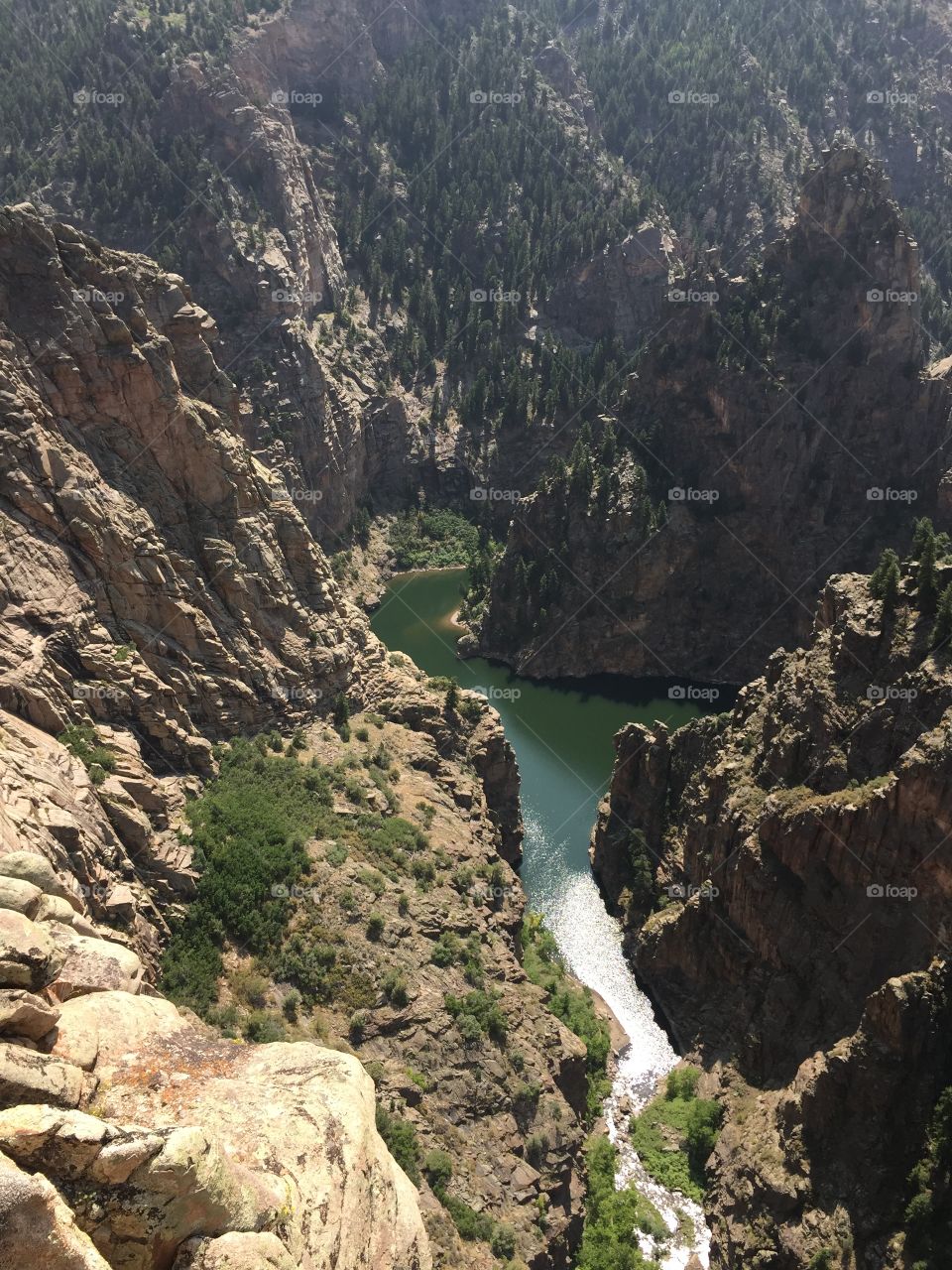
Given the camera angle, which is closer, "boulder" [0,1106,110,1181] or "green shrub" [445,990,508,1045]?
"boulder" [0,1106,110,1181]

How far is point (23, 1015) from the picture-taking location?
15.8m

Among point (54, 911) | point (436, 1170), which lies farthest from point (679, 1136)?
point (54, 911)

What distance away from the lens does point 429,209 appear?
6048 inches

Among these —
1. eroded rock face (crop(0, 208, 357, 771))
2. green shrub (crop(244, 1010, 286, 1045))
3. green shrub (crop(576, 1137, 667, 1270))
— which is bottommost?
green shrub (crop(576, 1137, 667, 1270))

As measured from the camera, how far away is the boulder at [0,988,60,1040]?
15.6 metres

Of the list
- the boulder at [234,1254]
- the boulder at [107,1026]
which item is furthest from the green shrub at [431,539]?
the boulder at [234,1254]

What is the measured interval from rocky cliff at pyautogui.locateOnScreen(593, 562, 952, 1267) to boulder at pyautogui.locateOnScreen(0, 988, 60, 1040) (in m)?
31.5

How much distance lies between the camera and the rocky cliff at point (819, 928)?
121 ft

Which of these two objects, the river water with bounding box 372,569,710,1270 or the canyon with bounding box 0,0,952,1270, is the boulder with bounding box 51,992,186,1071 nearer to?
the canyon with bounding box 0,0,952,1270

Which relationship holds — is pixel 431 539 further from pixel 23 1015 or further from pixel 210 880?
pixel 23 1015

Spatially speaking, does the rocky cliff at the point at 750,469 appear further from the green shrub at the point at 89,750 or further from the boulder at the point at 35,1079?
the boulder at the point at 35,1079

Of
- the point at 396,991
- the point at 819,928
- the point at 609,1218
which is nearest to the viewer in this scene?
the point at 396,991

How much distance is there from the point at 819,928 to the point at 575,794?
2840 centimetres

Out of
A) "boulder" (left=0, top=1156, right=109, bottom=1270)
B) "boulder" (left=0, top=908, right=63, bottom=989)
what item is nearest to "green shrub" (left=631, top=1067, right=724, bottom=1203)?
"boulder" (left=0, top=908, right=63, bottom=989)
